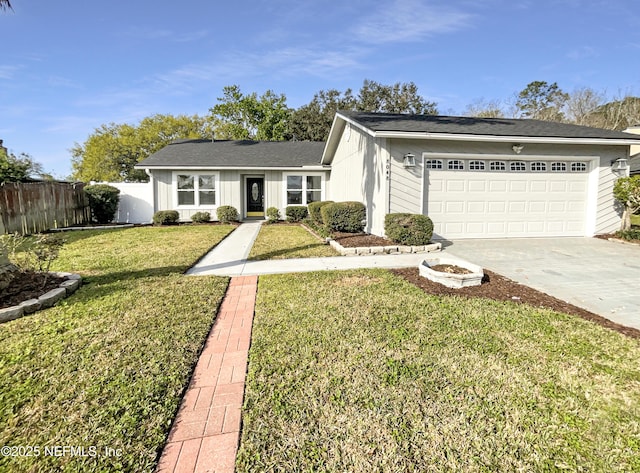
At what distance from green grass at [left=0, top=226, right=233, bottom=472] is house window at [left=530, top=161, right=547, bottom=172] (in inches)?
382

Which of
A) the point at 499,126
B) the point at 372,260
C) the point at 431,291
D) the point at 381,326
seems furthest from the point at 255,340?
the point at 499,126

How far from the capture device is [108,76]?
62.7ft

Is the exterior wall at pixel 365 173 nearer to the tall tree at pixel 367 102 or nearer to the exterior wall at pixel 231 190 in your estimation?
the exterior wall at pixel 231 190

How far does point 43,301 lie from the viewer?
172 inches

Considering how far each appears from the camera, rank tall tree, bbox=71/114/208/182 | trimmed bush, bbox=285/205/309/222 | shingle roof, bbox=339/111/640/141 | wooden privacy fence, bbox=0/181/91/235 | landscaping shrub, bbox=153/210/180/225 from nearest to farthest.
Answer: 1. shingle roof, bbox=339/111/640/141
2. wooden privacy fence, bbox=0/181/91/235
3. landscaping shrub, bbox=153/210/180/225
4. trimmed bush, bbox=285/205/309/222
5. tall tree, bbox=71/114/208/182

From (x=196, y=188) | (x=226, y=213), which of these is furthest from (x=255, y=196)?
(x=196, y=188)

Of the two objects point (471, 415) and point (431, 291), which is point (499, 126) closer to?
point (431, 291)

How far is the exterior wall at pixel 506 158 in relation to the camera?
9156 millimetres

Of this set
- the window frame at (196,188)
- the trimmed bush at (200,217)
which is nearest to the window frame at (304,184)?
the window frame at (196,188)

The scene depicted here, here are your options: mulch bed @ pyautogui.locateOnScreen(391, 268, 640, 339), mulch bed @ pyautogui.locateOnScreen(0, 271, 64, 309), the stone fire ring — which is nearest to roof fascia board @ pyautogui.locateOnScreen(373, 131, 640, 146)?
mulch bed @ pyautogui.locateOnScreen(391, 268, 640, 339)

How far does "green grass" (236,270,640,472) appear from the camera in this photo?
1975 mm

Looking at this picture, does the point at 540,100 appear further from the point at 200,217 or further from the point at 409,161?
the point at 200,217

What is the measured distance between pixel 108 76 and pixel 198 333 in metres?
21.8

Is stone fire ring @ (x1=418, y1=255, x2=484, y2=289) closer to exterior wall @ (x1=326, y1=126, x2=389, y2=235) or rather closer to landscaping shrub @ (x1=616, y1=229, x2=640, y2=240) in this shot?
exterior wall @ (x1=326, y1=126, x2=389, y2=235)
